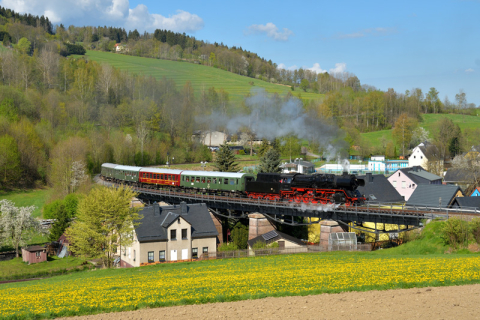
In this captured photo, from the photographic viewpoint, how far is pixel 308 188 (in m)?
47.6

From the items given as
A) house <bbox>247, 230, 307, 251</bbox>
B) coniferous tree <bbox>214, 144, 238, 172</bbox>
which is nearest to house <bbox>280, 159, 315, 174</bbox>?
coniferous tree <bbox>214, 144, 238, 172</bbox>

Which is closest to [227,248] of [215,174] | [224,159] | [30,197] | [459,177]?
[215,174]

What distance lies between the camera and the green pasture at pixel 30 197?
7386 centimetres

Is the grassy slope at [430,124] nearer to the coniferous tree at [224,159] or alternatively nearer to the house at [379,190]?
the coniferous tree at [224,159]

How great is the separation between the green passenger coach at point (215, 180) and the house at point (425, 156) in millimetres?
64157

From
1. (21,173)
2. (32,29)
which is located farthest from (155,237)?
(32,29)

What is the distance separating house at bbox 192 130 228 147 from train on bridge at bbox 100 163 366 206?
169 ft

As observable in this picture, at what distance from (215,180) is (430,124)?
12911 centimetres

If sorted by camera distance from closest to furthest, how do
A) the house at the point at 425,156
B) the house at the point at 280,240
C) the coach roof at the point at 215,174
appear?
the house at the point at 280,240, the coach roof at the point at 215,174, the house at the point at 425,156

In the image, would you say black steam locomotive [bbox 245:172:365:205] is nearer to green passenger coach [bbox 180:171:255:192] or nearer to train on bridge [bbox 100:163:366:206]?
train on bridge [bbox 100:163:366:206]

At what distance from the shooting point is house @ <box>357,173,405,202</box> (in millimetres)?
65438

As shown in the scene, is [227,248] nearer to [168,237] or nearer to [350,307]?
[168,237]

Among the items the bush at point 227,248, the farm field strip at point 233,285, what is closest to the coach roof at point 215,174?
the bush at point 227,248

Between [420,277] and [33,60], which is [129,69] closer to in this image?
[33,60]
